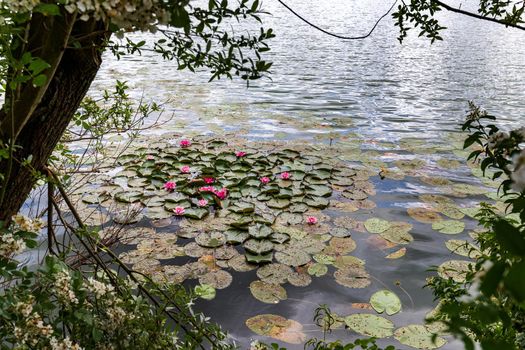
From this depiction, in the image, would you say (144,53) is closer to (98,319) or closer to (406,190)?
(406,190)

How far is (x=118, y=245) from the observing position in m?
2.33

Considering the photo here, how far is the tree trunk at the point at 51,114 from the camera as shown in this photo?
3.27 ft

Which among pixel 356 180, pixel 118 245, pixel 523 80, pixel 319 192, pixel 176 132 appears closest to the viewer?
pixel 118 245

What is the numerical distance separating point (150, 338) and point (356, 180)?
2402 mm

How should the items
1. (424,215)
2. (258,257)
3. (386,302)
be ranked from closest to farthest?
(386,302) → (258,257) → (424,215)

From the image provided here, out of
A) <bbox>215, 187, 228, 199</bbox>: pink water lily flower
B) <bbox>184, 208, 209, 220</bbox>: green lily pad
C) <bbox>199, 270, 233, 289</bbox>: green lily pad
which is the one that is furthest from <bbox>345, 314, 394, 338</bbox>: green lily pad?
<bbox>215, 187, 228, 199</bbox>: pink water lily flower

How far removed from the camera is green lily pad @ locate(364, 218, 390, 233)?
8.30 ft

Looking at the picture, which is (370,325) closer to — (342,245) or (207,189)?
(342,245)

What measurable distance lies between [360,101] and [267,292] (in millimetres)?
3947

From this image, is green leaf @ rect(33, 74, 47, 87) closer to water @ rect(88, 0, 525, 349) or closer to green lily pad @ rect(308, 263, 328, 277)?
water @ rect(88, 0, 525, 349)

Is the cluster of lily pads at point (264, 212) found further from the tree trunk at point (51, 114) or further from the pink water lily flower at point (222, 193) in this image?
the tree trunk at point (51, 114)

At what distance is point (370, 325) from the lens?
179 centimetres

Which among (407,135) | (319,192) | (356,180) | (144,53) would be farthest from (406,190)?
(144,53)

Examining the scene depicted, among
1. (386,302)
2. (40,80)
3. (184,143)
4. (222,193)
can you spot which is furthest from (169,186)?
(40,80)
